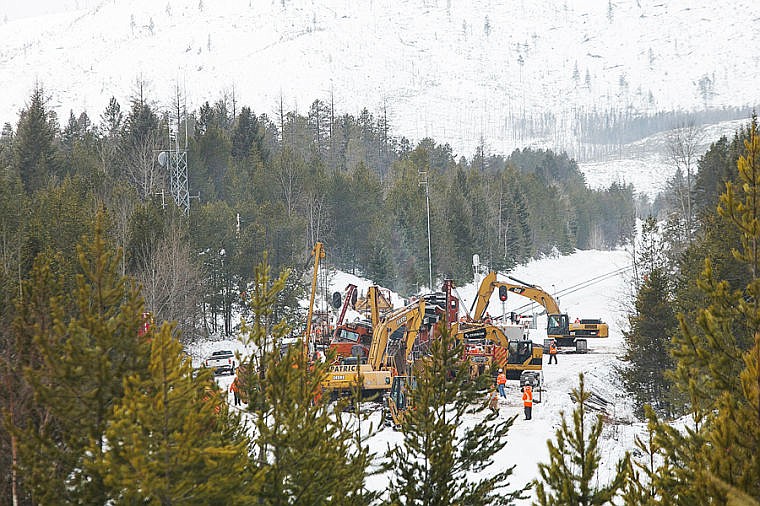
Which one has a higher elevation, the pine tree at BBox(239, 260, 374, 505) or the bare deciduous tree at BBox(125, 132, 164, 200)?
the bare deciduous tree at BBox(125, 132, 164, 200)

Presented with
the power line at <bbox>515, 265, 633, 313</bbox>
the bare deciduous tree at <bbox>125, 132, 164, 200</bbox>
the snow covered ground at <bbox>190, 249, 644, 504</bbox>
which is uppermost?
the bare deciduous tree at <bbox>125, 132, 164, 200</bbox>

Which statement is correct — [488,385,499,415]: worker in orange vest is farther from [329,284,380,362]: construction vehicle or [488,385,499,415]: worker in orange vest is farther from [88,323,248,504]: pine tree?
[329,284,380,362]: construction vehicle

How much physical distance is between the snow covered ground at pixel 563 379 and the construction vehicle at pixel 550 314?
1.09 metres

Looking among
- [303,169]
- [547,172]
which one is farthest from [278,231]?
[547,172]

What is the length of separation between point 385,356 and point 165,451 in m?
20.4

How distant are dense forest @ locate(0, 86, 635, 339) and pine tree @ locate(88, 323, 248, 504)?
36.0ft

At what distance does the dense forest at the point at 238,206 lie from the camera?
118 ft

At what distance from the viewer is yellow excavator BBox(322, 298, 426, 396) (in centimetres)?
2752

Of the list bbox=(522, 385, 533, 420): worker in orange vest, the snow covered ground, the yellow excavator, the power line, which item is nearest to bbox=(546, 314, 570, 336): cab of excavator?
the snow covered ground

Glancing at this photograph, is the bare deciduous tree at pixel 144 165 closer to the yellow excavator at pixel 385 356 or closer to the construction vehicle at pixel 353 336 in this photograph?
the construction vehicle at pixel 353 336

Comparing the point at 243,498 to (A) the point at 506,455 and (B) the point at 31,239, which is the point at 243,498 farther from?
(B) the point at 31,239

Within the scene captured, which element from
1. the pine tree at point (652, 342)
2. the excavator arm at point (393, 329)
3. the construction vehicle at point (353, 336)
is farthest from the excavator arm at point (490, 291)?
the excavator arm at point (393, 329)

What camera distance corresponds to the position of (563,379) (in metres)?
38.1

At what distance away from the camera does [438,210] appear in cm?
7856
